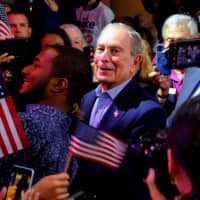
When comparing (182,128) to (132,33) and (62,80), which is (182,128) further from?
(132,33)

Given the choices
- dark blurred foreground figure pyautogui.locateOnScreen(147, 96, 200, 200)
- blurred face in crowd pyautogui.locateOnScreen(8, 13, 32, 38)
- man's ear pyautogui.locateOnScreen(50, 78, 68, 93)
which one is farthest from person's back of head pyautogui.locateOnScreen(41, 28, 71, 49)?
dark blurred foreground figure pyautogui.locateOnScreen(147, 96, 200, 200)

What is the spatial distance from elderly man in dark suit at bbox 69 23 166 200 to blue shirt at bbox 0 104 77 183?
281mm

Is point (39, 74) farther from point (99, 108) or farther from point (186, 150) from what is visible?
point (186, 150)

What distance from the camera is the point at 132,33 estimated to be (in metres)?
2.85

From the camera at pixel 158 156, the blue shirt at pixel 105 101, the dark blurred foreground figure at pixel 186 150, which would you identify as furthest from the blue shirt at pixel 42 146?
the dark blurred foreground figure at pixel 186 150

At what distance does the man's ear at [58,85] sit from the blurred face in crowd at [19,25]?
6.08ft

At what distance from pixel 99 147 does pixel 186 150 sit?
104cm

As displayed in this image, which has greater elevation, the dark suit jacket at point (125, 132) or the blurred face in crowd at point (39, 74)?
the blurred face in crowd at point (39, 74)

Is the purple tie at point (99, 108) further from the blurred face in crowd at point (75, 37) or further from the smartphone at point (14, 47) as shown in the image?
the blurred face in crowd at point (75, 37)

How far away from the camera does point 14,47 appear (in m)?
3.20

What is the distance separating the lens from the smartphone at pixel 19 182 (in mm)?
2037

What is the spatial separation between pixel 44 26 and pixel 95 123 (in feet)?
6.29

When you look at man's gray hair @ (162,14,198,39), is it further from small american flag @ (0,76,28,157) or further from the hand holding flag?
small american flag @ (0,76,28,157)

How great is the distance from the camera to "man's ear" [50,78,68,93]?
2377mm
